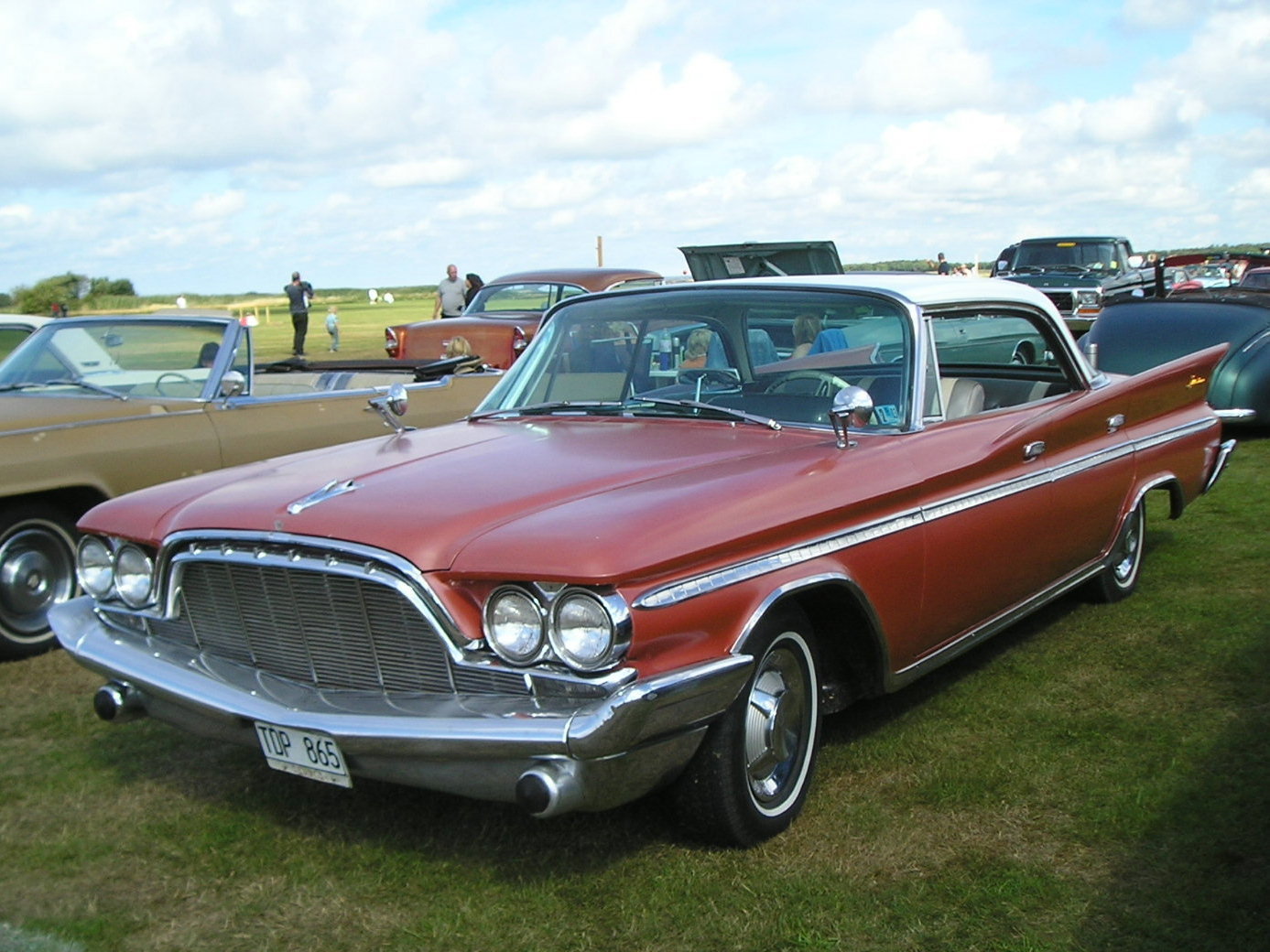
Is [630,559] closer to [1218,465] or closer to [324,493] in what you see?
[324,493]

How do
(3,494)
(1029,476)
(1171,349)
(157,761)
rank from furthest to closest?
(1171,349) < (3,494) < (1029,476) < (157,761)

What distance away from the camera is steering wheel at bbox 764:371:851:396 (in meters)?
4.49

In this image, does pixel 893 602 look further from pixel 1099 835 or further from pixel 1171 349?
pixel 1171 349

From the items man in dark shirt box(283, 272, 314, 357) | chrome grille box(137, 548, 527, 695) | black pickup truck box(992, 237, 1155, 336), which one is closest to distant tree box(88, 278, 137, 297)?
man in dark shirt box(283, 272, 314, 357)

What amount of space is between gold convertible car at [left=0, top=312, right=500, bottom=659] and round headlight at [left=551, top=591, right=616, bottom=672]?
3158mm

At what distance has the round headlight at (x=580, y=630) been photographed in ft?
10.3

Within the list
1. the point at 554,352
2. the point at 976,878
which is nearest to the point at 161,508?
the point at 554,352

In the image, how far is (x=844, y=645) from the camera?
13.3ft

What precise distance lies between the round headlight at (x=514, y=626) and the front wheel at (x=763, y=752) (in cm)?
55

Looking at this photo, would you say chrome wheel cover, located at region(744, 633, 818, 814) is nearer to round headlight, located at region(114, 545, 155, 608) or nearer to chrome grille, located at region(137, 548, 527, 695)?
chrome grille, located at region(137, 548, 527, 695)

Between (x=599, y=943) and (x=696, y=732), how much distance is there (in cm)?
55

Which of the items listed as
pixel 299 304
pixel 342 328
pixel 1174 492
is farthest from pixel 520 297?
pixel 342 328

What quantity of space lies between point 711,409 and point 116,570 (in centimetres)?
195

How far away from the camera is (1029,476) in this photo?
482cm
